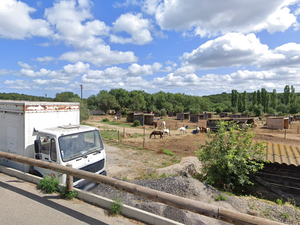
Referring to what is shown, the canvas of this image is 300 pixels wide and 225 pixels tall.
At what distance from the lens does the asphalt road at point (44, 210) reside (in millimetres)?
3736

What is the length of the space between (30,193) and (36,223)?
5.04 ft

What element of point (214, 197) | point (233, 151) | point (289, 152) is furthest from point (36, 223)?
point (289, 152)

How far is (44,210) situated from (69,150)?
5.90ft

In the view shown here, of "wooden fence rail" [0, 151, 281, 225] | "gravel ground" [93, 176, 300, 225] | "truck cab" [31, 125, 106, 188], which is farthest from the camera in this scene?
"truck cab" [31, 125, 106, 188]

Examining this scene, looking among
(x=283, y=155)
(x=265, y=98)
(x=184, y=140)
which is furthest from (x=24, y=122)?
(x=265, y=98)

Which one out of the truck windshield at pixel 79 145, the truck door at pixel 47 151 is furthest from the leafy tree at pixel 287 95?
the truck door at pixel 47 151

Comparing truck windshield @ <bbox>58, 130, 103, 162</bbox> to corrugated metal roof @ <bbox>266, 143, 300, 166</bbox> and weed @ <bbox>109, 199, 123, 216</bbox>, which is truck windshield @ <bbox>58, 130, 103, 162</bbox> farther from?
corrugated metal roof @ <bbox>266, 143, 300, 166</bbox>

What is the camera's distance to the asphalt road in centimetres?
374

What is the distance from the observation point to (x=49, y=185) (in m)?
4.96

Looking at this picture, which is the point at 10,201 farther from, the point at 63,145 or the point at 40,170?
the point at 63,145

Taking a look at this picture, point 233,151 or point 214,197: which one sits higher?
point 233,151

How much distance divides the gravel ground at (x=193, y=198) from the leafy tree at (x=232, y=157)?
1208 millimetres

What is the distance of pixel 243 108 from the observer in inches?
3821

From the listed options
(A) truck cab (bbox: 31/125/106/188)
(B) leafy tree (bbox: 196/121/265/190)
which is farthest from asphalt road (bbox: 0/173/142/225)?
(B) leafy tree (bbox: 196/121/265/190)
